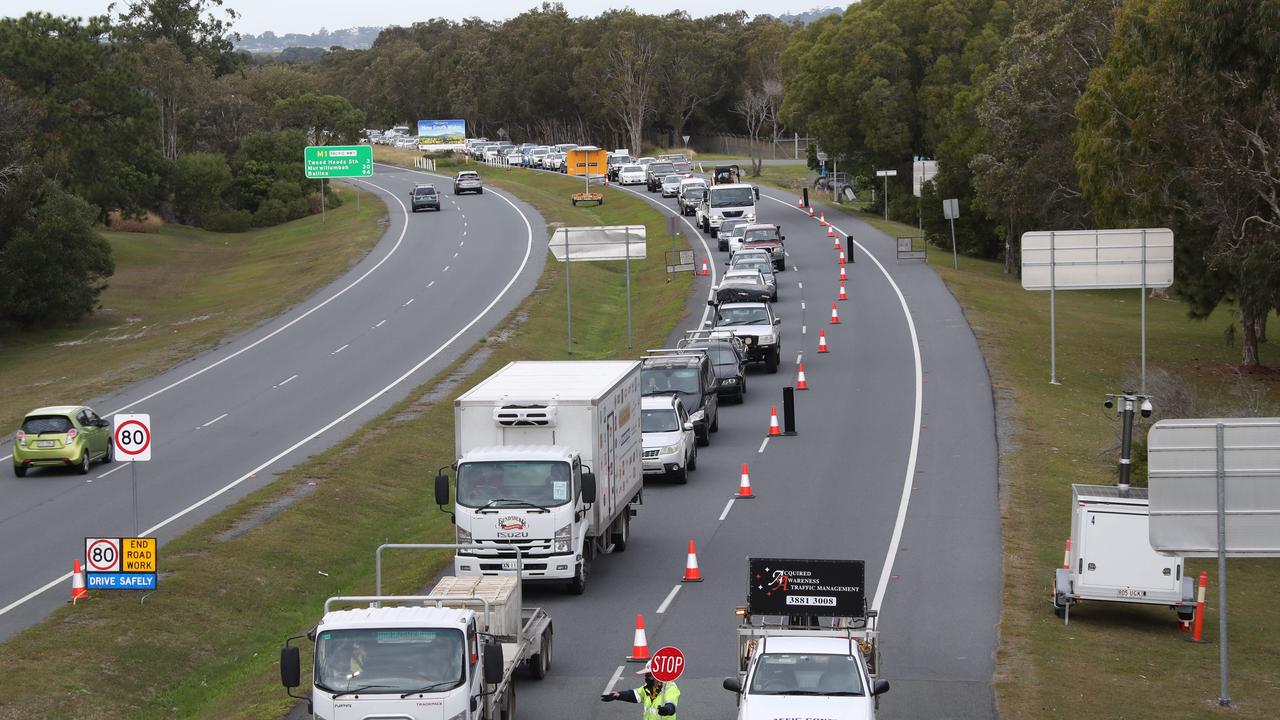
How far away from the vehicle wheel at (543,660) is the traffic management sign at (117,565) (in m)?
7.49

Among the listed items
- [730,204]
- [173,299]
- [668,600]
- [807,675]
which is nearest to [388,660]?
[807,675]

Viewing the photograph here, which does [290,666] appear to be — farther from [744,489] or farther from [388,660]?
[744,489]

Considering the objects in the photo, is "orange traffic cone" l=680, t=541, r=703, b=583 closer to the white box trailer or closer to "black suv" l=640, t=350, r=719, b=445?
the white box trailer

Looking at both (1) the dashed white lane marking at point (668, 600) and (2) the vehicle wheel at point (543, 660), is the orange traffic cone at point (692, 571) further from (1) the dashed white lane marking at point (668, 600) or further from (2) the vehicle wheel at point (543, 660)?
(2) the vehicle wheel at point (543, 660)

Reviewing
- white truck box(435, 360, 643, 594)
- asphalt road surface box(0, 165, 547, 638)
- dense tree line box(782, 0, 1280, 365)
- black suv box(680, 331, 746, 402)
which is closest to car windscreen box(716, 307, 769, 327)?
black suv box(680, 331, 746, 402)

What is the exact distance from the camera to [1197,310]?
2009 inches

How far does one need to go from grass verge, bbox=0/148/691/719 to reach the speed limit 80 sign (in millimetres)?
2210

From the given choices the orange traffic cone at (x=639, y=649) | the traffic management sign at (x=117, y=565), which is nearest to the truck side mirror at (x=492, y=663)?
the orange traffic cone at (x=639, y=649)

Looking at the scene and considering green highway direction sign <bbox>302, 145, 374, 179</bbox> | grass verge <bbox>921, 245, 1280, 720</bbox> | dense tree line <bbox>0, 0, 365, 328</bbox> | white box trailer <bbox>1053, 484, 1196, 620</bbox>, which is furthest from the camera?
green highway direction sign <bbox>302, 145, 374, 179</bbox>

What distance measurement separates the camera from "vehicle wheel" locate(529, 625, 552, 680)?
17719 mm

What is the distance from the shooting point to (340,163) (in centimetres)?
10275

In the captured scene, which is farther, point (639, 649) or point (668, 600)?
point (668, 600)

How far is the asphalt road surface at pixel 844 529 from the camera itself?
18.4 metres

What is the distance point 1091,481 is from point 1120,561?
10466 millimetres
